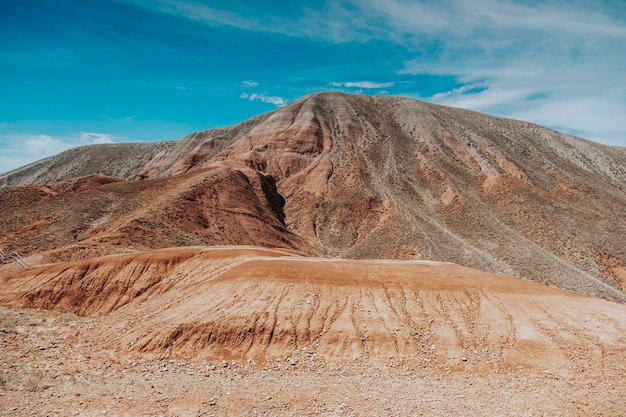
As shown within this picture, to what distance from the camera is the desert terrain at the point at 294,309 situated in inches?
519

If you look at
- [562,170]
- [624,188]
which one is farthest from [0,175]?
[624,188]

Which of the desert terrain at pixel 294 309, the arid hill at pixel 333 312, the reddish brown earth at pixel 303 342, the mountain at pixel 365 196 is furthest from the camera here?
the mountain at pixel 365 196

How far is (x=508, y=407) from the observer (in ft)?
41.1

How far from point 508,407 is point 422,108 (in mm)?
90750

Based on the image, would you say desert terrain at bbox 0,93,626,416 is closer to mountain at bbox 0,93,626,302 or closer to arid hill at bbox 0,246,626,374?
arid hill at bbox 0,246,626,374

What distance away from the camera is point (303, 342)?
673 inches

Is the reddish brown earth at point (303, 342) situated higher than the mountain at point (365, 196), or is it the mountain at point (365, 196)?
the mountain at point (365, 196)

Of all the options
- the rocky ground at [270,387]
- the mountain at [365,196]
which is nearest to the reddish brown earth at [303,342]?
the rocky ground at [270,387]

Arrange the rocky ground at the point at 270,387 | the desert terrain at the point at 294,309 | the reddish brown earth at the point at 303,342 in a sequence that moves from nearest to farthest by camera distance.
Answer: the rocky ground at the point at 270,387
the reddish brown earth at the point at 303,342
the desert terrain at the point at 294,309

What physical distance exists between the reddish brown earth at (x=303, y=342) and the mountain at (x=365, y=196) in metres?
12.3

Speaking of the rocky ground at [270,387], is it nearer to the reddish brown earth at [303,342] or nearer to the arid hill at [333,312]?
the reddish brown earth at [303,342]

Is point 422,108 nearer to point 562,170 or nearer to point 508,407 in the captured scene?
point 562,170

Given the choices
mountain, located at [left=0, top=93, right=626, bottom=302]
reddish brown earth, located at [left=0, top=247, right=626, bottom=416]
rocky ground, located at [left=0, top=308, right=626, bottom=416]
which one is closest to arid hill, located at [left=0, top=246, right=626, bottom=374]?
reddish brown earth, located at [left=0, top=247, right=626, bottom=416]

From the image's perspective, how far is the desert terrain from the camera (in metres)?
13.2
